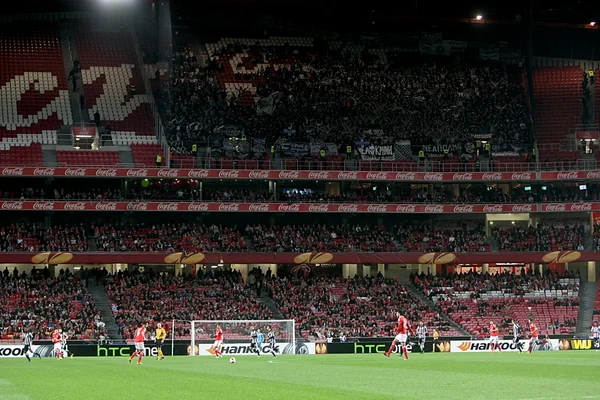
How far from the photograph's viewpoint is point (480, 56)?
85250mm

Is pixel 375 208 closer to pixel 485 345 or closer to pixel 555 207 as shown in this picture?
pixel 555 207

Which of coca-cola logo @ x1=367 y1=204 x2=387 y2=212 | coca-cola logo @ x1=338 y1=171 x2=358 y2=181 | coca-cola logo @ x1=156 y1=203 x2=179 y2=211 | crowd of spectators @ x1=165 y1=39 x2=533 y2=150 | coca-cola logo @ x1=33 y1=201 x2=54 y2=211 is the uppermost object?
crowd of spectators @ x1=165 y1=39 x2=533 y2=150

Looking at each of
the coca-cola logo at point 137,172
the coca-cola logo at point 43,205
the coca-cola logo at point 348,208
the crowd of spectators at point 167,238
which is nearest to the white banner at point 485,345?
the coca-cola logo at point 348,208

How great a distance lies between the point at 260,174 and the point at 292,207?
12.0 ft

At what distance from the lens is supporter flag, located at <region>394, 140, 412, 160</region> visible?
74.0 m

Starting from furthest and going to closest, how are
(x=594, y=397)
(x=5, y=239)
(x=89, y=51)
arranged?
1. (x=89, y=51)
2. (x=5, y=239)
3. (x=594, y=397)

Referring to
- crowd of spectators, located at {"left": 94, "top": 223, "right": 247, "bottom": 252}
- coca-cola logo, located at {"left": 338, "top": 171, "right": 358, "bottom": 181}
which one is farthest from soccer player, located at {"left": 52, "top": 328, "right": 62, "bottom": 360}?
coca-cola logo, located at {"left": 338, "top": 171, "right": 358, "bottom": 181}

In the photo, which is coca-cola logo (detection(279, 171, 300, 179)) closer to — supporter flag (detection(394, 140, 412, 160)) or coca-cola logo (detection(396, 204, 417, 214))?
coca-cola logo (detection(396, 204, 417, 214))

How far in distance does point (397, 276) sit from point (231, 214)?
13903 millimetres

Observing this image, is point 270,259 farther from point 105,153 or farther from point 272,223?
point 105,153

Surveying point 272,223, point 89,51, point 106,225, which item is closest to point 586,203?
point 272,223

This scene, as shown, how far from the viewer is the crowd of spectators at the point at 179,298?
59406 mm

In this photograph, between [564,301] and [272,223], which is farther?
[272,223]

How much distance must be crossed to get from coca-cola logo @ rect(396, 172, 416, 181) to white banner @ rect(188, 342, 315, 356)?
20.3m
